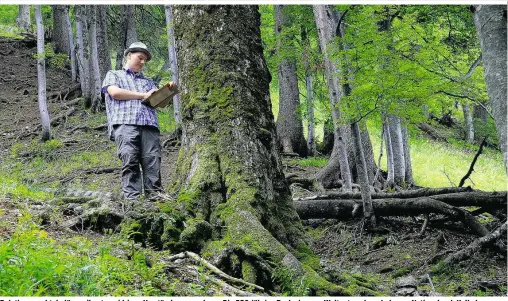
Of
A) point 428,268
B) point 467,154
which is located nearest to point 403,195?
point 428,268

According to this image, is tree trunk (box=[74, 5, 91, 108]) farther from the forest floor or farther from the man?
the man

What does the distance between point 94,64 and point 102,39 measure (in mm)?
2344

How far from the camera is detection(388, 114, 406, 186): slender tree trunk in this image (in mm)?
10812

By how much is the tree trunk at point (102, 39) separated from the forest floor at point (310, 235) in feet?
13.7

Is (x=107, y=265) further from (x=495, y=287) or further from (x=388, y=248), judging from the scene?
(x=388, y=248)

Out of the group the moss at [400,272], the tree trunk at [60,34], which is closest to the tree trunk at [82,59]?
the tree trunk at [60,34]

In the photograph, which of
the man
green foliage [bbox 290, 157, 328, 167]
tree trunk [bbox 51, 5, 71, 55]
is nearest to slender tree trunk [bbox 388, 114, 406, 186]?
green foliage [bbox 290, 157, 328, 167]

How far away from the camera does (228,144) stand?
14.5ft

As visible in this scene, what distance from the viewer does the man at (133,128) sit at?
17.3 ft

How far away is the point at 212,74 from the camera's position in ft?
15.3

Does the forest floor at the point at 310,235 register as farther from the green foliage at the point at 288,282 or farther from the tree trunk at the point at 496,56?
the tree trunk at the point at 496,56

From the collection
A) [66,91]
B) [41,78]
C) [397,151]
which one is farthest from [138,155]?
[66,91]

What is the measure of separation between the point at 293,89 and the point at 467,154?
9297mm

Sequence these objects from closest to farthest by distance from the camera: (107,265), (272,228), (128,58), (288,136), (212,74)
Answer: (107,265), (272,228), (212,74), (128,58), (288,136)
